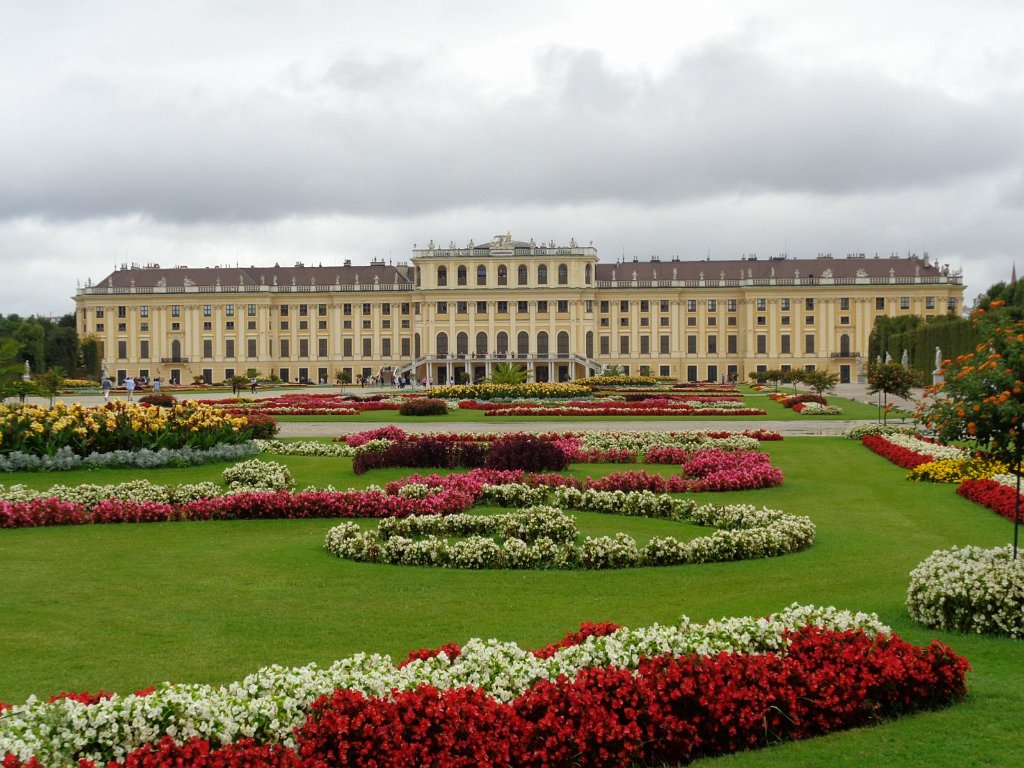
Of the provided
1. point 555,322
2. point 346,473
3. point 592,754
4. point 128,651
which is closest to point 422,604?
point 128,651

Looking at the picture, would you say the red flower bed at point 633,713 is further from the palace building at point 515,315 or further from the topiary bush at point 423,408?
the palace building at point 515,315

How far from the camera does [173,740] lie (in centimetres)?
430

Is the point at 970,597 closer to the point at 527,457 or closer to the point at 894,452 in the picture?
the point at 527,457

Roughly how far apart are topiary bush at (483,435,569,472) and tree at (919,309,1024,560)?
799 cm

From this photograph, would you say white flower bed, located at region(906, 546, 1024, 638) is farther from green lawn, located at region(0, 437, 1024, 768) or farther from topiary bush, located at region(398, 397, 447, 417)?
topiary bush, located at region(398, 397, 447, 417)

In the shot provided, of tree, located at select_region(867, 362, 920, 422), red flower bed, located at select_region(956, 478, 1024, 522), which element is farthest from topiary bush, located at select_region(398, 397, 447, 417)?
red flower bed, located at select_region(956, 478, 1024, 522)

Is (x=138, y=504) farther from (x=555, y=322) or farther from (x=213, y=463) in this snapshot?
(x=555, y=322)

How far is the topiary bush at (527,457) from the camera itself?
15109 mm

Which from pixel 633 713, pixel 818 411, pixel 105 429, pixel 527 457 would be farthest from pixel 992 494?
pixel 818 411

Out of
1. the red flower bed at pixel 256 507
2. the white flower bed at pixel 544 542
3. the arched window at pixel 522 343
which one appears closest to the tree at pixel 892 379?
→ the white flower bed at pixel 544 542

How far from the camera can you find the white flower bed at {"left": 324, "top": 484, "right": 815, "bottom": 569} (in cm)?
895

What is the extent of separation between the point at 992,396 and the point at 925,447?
1111 centimetres

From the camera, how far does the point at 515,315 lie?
80.8m

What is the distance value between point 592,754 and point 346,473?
38.0 ft
